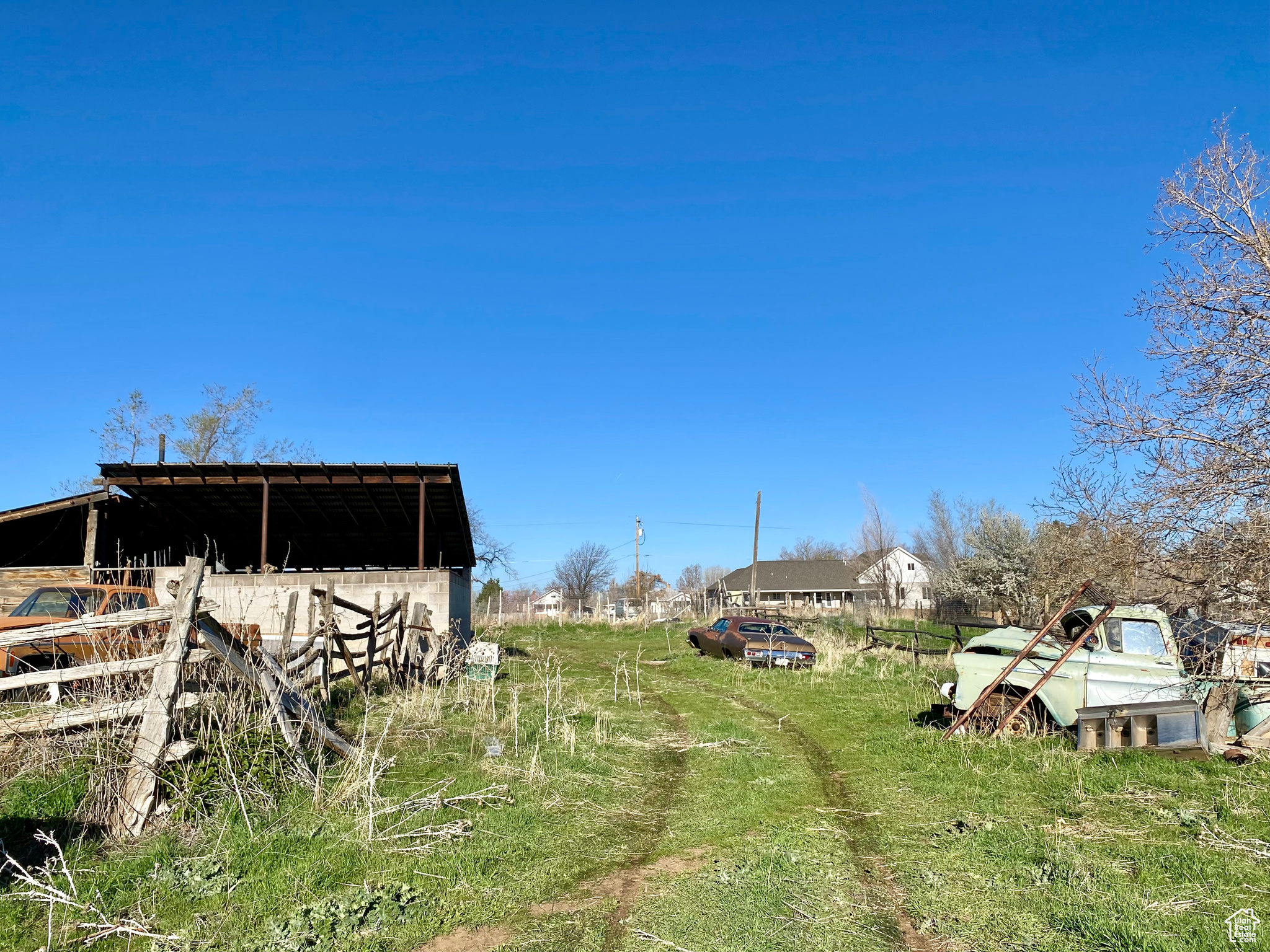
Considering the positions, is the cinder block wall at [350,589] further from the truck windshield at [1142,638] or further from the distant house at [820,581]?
the distant house at [820,581]

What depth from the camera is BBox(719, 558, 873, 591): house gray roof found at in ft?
223

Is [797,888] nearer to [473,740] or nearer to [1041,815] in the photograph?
[1041,815]

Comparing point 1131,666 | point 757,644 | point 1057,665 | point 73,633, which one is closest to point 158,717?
point 73,633

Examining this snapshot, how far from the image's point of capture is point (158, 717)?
21.1ft

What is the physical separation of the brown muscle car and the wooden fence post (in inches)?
617

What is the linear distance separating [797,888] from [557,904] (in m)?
1.65

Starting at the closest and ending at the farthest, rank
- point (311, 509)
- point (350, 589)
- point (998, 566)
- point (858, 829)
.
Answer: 1. point (858, 829)
2. point (350, 589)
3. point (311, 509)
4. point (998, 566)

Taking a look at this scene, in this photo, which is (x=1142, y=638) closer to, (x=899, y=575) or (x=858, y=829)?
(x=858, y=829)

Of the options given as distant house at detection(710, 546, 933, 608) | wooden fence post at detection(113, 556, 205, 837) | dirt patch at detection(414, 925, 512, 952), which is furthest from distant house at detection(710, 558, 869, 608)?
dirt patch at detection(414, 925, 512, 952)

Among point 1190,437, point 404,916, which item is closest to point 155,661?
point 404,916

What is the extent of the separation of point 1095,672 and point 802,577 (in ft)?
198

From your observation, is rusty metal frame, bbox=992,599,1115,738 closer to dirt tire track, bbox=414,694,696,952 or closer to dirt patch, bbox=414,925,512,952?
dirt tire track, bbox=414,694,696,952

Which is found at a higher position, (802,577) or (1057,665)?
(802,577)

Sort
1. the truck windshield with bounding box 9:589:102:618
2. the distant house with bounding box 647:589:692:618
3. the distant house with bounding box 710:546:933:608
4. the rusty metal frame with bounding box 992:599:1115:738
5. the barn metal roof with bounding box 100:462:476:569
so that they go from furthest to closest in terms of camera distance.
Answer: the distant house with bounding box 710:546:933:608 < the distant house with bounding box 647:589:692:618 < the barn metal roof with bounding box 100:462:476:569 < the truck windshield with bounding box 9:589:102:618 < the rusty metal frame with bounding box 992:599:1115:738
